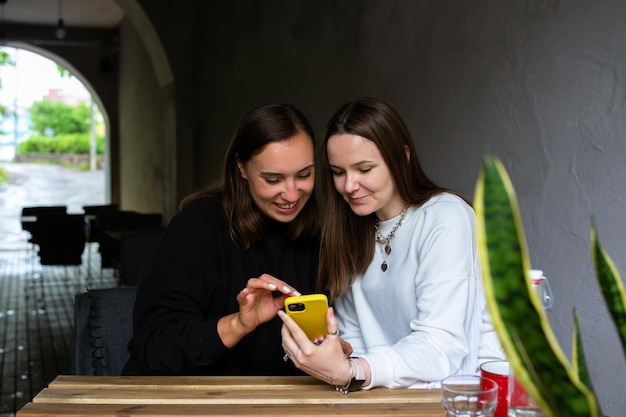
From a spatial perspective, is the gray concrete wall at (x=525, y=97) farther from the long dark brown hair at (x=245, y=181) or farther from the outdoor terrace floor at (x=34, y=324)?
the outdoor terrace floor at (x=34, y=324)

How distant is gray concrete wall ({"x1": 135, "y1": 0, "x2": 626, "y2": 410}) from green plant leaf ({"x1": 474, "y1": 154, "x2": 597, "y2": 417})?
177 centimetres

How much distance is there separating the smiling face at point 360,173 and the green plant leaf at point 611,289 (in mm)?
1076

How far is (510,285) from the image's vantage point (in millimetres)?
669

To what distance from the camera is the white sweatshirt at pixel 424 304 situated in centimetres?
177

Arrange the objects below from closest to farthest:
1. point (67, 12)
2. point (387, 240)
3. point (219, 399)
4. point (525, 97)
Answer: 1. point (219, 399)
2. point (387, 240)
3. point (525, 97)
4. point (67, 12)

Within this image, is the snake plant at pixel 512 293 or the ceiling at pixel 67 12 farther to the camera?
the ceiling at pixel 67 12

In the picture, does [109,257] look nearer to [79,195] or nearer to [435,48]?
[435,48]

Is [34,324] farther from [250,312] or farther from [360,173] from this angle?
[360,173]

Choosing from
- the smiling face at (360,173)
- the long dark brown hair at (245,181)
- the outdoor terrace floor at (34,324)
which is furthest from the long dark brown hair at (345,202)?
the outdoor terrace floor at (34,324)

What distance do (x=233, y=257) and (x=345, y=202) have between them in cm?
38

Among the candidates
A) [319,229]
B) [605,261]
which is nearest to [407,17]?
[319,229]

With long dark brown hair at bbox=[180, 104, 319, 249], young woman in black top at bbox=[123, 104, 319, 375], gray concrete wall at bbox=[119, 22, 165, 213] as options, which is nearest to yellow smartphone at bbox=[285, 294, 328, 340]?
young woman in black top at bbox=[123, 104, 319, 375]

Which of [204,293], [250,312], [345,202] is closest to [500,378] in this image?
[250,312]

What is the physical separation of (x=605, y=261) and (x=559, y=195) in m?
1.84
